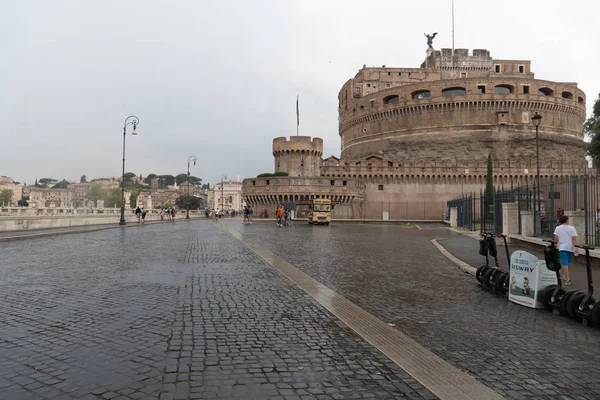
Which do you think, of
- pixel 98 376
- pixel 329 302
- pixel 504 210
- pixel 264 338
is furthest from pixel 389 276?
pixel 504 210

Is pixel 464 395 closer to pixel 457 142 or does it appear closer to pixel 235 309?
pixel 235 309

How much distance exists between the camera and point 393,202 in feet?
184

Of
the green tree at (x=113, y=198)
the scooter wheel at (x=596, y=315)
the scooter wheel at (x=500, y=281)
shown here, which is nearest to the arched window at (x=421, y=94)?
the scooter wheel at (x=500, y=281)

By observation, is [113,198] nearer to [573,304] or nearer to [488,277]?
[488,277]

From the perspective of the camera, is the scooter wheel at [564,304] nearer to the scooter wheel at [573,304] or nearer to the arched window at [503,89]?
the scooter wheel at [573,304]

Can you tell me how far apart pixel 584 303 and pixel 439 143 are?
2421 inches

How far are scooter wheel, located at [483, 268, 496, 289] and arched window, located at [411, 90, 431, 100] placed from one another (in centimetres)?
6272

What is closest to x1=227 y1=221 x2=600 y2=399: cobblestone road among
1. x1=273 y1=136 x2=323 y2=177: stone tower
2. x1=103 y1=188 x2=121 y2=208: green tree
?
x1=273 y1=136 x2=323 y2=177: stone tower

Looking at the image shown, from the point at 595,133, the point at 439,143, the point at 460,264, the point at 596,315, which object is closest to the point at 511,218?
the point at 460,264

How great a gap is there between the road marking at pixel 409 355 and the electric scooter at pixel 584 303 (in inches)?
106

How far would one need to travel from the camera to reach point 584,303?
5660 millimetres

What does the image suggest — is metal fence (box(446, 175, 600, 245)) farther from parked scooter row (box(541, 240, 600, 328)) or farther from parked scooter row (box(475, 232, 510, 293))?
parked scooter row (box(541, 240, 600, 328))

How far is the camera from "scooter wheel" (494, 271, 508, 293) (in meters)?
7.34

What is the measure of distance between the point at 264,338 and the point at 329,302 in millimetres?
1987
